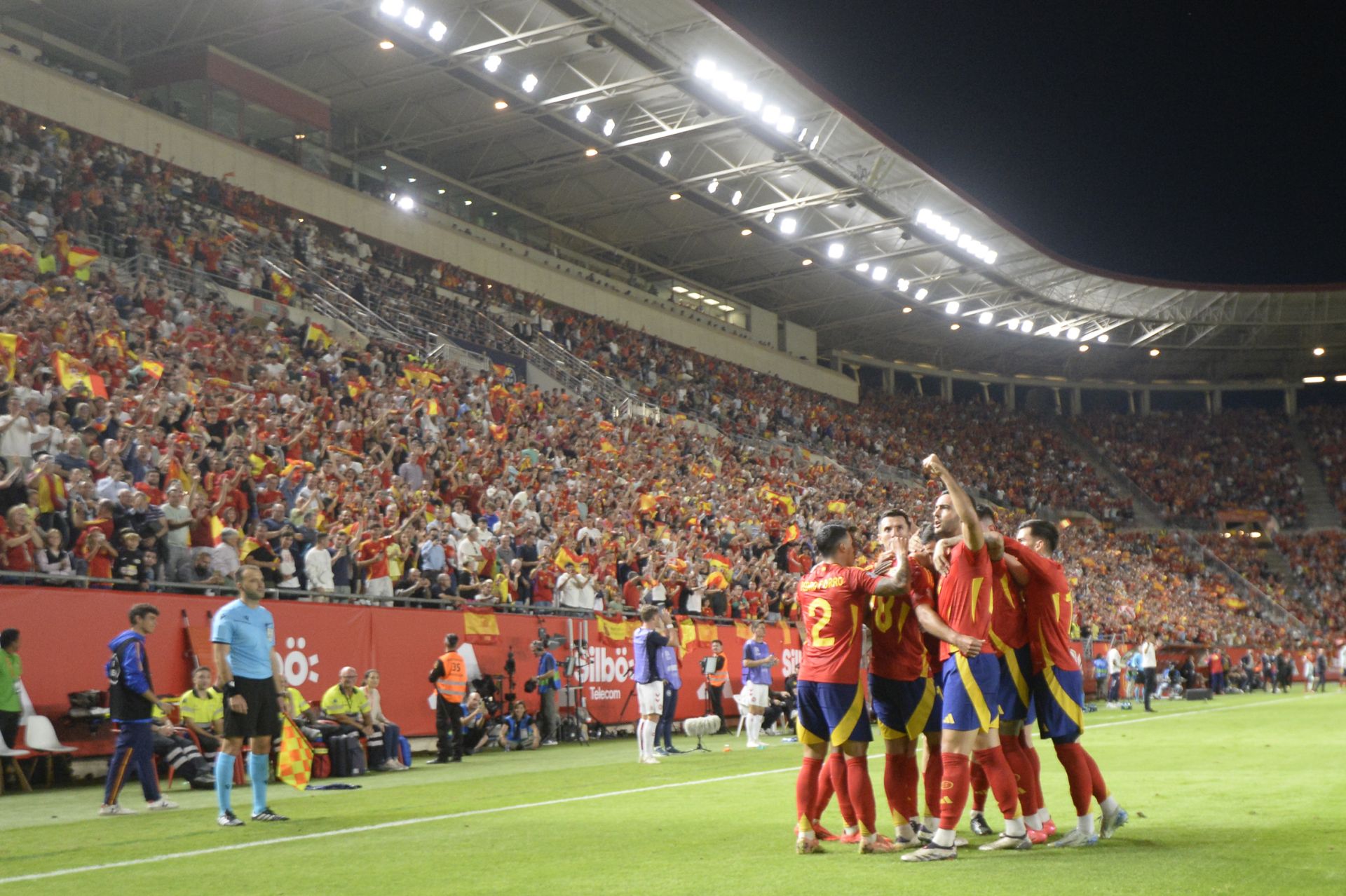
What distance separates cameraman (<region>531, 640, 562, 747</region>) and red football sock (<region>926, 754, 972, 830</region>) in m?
13.9

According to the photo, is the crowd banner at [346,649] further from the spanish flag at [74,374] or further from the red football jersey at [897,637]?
the red football jersey at [897,637]

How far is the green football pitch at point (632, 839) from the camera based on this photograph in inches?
283

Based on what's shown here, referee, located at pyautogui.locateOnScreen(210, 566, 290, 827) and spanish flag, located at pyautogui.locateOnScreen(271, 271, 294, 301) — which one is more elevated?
spanish flag, located at pyautogui.locateOnScreen(271, 271, 294, 301)

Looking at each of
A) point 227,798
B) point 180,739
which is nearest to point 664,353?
point 180,739

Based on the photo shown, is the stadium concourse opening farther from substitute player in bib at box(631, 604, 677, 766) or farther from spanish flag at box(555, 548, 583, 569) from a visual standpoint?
spanish flag at box(555, 548, 583, 569)

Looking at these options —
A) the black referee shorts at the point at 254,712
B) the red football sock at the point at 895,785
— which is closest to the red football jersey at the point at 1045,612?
the red football sock at the point at 895,785

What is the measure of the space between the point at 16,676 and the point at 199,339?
402 inches

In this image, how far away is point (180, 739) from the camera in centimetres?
1468

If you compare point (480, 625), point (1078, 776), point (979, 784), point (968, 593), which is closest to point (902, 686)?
point (968, 593)

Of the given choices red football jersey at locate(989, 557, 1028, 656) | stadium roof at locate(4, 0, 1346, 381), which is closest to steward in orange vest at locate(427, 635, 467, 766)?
red football jersey at locate(989, 557, 1028, 656)

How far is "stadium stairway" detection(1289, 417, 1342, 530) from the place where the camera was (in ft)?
203

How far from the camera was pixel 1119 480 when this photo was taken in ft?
212

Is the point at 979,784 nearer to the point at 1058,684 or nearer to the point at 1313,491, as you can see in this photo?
the point at 1058,684

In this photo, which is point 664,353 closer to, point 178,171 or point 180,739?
point 178,171
